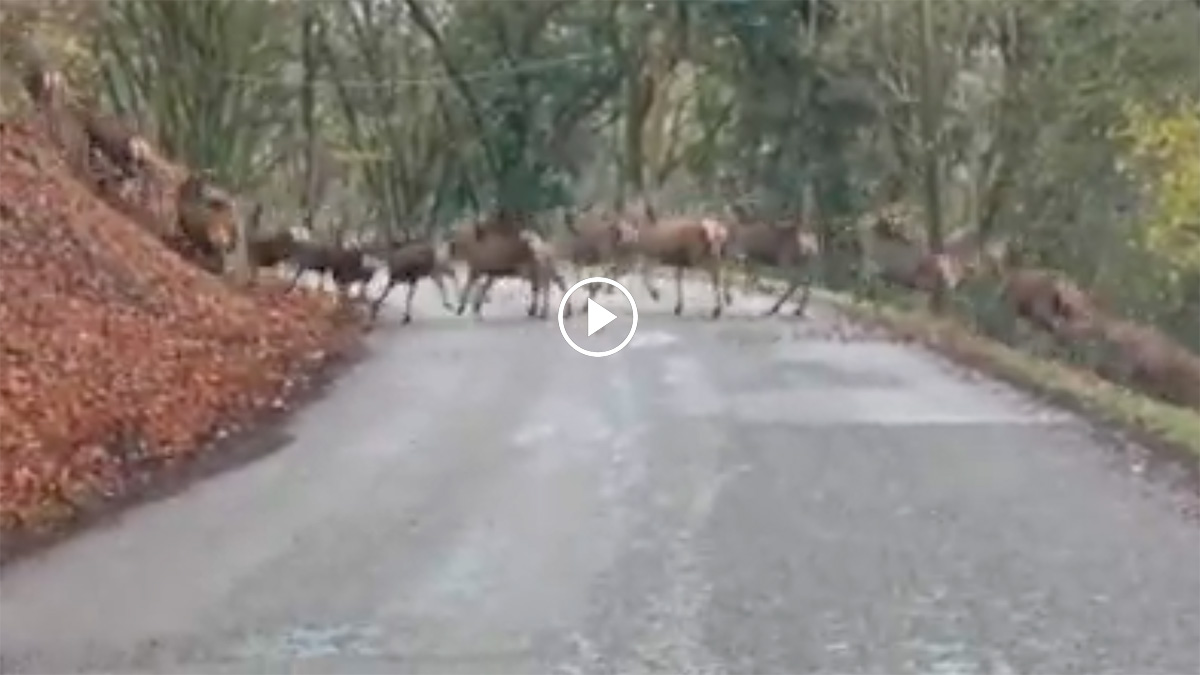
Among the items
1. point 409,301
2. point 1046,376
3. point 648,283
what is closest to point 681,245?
point 648,283

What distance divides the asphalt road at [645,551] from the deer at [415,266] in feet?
47.5

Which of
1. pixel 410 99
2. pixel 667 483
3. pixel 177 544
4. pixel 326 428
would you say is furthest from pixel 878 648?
pixel 410 99

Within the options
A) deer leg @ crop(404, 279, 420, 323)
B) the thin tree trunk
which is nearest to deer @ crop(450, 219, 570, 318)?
deer leg @ crop(404, 279, 420, 323)

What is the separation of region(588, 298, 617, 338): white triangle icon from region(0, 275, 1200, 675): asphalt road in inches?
456

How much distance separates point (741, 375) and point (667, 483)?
8.98 metres

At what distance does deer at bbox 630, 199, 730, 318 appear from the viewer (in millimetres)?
41469

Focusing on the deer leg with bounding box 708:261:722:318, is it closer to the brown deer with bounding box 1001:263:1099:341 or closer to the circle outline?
the circle outline

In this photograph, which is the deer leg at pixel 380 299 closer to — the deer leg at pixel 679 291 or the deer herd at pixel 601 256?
the deer herd at pixel 601 256

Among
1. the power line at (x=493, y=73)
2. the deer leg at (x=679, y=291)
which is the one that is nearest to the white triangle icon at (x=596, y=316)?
the deer leg at (x=679, y=291)

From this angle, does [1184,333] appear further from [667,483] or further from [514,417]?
[667,483]

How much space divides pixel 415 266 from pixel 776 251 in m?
7.56

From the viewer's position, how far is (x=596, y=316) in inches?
1486

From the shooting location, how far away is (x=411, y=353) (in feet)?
97.9

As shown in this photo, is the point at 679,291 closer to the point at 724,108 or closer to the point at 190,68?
the point at 724,108
